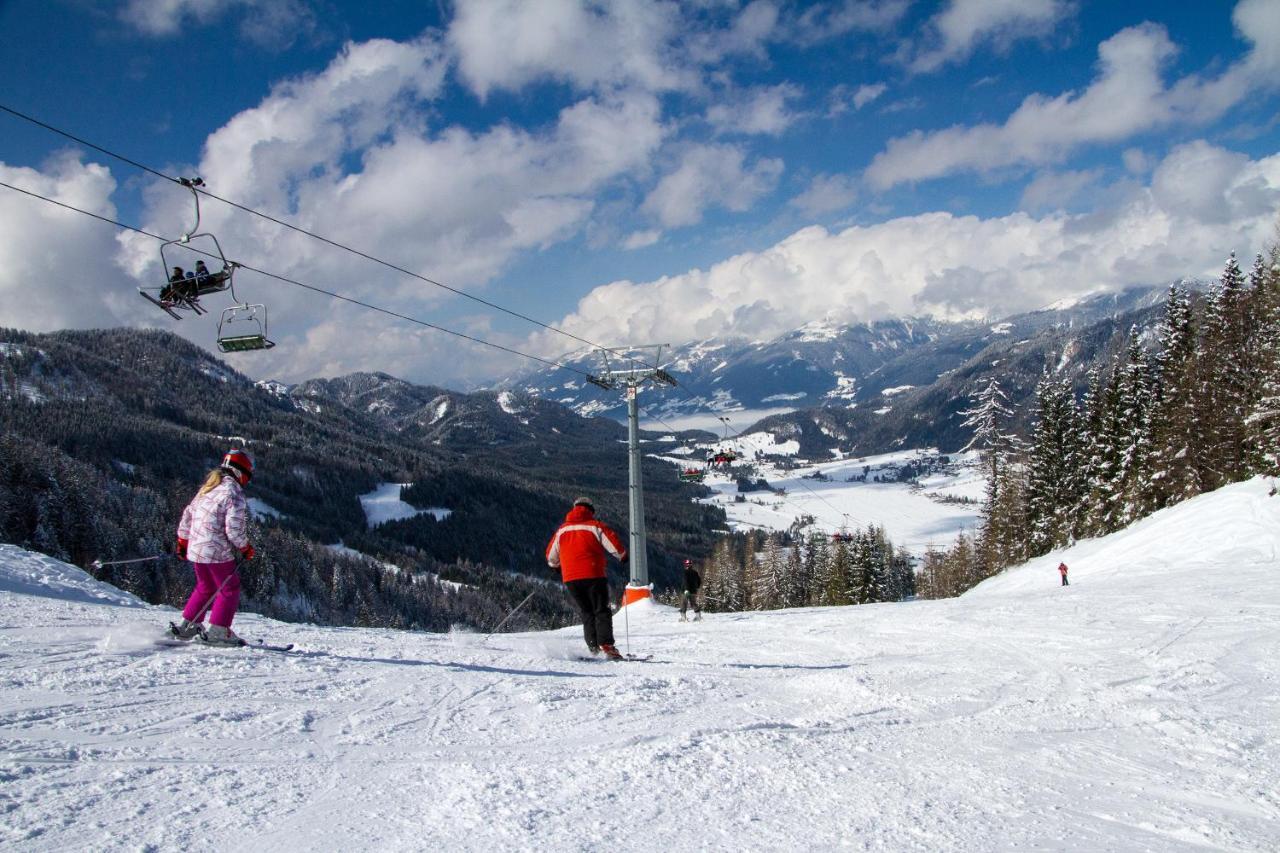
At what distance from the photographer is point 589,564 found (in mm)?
8453

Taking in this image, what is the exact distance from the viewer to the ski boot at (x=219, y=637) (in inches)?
278

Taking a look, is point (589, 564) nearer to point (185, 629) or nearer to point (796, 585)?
point (185, 629)

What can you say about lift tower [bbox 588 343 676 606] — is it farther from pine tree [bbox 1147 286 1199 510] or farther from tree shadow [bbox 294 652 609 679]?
pine tree [bbox 1147 286 1199 510]

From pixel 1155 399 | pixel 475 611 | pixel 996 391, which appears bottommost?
pixel 475 611

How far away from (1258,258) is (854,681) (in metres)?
39.2

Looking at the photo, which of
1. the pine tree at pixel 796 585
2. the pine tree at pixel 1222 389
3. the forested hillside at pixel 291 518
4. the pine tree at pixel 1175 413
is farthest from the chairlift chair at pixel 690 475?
the forested hillside at pixel 291 518

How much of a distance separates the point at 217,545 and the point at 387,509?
6750 inches

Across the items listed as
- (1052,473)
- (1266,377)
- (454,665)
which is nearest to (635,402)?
(454,665)

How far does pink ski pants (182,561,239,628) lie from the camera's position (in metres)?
7.06

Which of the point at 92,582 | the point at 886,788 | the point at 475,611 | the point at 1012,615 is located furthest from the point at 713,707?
the point at 475,611

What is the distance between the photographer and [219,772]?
3.95 meters

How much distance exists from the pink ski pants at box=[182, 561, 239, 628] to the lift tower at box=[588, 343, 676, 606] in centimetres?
1012

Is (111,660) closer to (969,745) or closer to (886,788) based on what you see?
(886,788)

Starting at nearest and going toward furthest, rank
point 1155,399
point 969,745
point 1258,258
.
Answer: point 969,745
point 1258,258
point 1155,399
